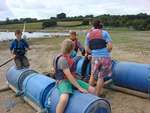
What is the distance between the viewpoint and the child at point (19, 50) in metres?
10.6

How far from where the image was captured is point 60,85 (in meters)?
6.65

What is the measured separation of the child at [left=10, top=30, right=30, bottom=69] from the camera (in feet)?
34.7

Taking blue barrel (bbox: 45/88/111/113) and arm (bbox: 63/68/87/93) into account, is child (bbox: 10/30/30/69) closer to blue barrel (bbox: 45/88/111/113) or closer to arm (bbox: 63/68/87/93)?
arm (bbox: 63/68/87/93)

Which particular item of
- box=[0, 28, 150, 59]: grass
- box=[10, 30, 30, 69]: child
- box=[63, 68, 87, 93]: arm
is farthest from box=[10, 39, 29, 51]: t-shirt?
box=[0, 28, 150, 59]: grass

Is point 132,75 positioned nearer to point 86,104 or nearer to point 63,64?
point 63,64

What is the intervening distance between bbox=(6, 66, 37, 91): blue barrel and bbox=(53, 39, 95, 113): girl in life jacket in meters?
2.75

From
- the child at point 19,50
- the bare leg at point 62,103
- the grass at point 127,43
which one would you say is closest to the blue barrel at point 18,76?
the child at point 19,50

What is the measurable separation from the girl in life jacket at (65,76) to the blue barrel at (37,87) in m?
0.90

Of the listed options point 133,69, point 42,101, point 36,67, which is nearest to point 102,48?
point 133,69

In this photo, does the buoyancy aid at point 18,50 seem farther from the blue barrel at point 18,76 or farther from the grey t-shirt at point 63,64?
the grey t-shirt at point 63,64

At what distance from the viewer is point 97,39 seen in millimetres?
8445

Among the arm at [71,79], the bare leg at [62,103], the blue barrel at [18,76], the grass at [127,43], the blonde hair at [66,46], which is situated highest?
the blonde hair at [66,46]

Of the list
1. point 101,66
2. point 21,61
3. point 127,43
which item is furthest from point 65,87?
point 127,43

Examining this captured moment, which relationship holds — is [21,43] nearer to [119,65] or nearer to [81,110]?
[119,65]
